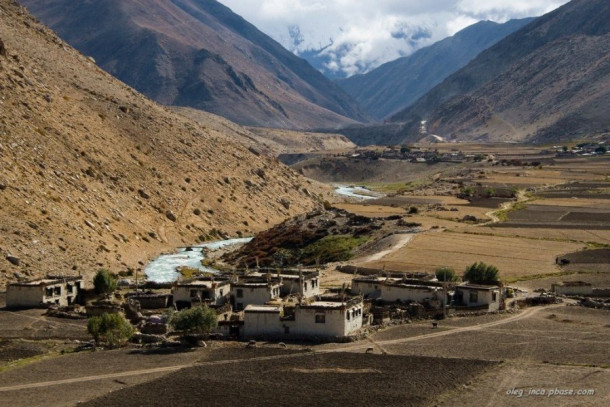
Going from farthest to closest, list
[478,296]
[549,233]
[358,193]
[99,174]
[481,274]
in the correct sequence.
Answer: [358,193]
[99,174]
[549,233]
[481,274]
[478,296]

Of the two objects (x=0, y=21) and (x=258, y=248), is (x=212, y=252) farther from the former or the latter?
(x=0, y=21)

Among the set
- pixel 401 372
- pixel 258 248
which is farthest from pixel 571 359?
pixel 258 248

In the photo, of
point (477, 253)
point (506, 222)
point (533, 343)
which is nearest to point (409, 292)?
point (533, 343)

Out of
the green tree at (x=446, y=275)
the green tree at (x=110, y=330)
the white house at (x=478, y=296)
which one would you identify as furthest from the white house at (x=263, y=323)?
the green tree at (x=446, y=275)

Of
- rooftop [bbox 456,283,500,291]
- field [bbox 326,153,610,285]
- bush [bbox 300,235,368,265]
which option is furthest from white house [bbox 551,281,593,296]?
bush [bbox 300,235,368,265]

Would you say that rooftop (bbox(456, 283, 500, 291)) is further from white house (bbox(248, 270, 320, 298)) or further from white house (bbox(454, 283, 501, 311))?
white house (bbox(248, 270, 320, 298))

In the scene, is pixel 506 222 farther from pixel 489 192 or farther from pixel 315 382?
pixel 315 382
